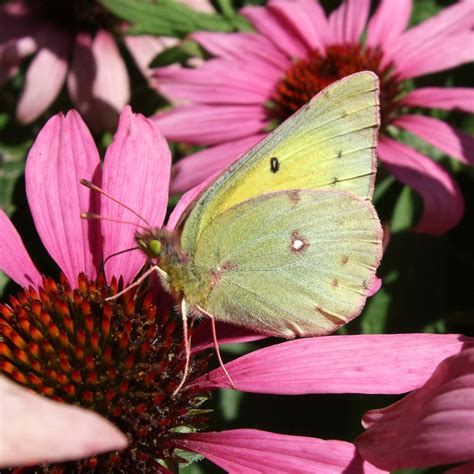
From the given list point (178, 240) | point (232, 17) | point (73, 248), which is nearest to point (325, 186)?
point (178, 240)

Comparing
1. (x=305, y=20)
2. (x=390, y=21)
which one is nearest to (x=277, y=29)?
(x=305, y=20)

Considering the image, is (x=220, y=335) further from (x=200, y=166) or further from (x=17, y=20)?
(x=17, y=20)

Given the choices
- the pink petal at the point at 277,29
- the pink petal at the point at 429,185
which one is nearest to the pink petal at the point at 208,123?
the pink petal at the point at 277,29

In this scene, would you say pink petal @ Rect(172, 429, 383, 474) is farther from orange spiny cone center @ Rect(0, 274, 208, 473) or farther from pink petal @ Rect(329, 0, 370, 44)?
pink petal @ Rect(329, 0, 370, 44)

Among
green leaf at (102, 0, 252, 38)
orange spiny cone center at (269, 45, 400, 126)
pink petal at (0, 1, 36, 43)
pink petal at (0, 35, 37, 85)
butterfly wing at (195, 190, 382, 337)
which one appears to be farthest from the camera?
pink petal at (0, 1, 36, 43)

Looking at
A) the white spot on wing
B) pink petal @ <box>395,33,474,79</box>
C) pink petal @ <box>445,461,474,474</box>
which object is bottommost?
pink petal @ <box>445,461,474,474</box>

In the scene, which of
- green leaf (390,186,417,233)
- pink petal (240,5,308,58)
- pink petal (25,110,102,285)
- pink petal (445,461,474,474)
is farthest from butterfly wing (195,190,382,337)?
pink petal (240,5,308,58)

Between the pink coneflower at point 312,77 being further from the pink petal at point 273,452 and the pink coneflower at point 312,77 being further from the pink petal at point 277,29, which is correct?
the pink petal at point 273,452

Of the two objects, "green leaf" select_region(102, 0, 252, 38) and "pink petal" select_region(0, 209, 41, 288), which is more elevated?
"green leaf" select_region(102, 0, 252, 38)
